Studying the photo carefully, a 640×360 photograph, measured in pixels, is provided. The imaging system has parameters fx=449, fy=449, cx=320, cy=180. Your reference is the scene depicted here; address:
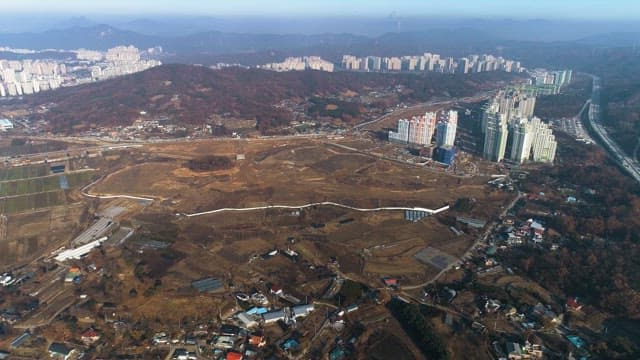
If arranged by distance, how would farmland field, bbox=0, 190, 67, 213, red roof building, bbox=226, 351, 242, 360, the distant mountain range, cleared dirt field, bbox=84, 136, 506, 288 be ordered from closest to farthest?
red roof building, bbox=226, 351, 242, 360 → cleared dirt field, bbox=84, 136, 506, 288 → farmland field, bbox=0, 190, 67, 213 → the distant mountain range

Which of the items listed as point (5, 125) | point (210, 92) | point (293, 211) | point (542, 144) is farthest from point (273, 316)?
point (210, 92)

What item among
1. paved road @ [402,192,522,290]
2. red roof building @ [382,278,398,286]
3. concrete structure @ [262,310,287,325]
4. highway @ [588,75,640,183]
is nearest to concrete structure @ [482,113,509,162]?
paved road @ [402,192,522,290]

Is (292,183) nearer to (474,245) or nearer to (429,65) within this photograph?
(474,245)

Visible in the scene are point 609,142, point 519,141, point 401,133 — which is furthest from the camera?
point 609,142

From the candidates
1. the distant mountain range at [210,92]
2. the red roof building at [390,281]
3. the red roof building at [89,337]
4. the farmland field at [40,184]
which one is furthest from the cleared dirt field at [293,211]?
the distant mountain range at [210,92]

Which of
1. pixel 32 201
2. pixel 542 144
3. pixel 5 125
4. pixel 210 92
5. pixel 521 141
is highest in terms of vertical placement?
pixel 210 92

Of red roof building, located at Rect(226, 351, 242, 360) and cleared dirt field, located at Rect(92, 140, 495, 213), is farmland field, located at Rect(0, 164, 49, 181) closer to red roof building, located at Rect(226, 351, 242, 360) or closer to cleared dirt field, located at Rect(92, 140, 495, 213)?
cleared dirt field, located at Rect(92, 140, 495, 213)

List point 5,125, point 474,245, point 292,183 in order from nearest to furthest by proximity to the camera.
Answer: point 474,245 → point 292,183 → point 5,125

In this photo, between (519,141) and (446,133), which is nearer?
(519,141)

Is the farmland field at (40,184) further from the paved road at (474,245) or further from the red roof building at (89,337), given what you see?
the paved road at (474,245)
